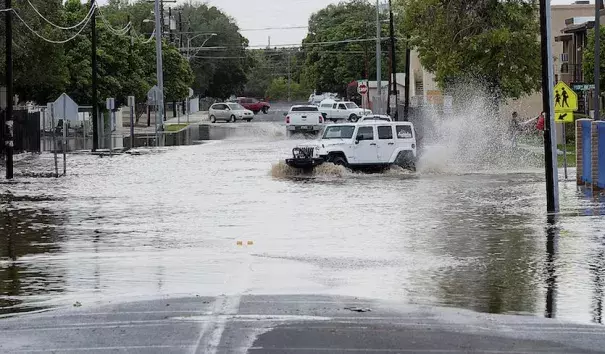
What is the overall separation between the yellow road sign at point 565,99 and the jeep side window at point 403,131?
662cm

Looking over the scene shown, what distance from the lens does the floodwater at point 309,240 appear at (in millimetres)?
14383

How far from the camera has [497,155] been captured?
4712 centimetres

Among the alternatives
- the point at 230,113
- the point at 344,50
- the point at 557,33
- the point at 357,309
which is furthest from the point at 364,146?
the point at 344,50

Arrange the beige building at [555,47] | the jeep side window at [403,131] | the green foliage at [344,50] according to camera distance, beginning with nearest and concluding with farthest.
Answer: the jeep side window at [403,131]
the beige building at [555,47]
the green foliage at [344,50]

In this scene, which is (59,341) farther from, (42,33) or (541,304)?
(42,33)

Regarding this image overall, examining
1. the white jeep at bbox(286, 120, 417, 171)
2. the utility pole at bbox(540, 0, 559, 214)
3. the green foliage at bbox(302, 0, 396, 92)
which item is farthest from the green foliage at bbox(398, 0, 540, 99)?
the green foliage at bbox(302, 0, 396, 92)

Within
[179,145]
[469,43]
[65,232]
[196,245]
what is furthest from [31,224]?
[179,145]

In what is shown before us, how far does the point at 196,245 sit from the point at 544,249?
5518 mm

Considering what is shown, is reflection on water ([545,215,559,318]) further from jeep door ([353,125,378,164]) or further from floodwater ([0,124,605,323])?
jeep door ([353,125,378,164])

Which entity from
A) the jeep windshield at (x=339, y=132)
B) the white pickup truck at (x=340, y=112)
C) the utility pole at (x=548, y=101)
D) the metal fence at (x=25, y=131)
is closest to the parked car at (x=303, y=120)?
the white pickup truck at (x=340, y=112)

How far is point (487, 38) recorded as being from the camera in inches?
2039

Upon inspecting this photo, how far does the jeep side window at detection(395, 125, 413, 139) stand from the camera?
3703 cm

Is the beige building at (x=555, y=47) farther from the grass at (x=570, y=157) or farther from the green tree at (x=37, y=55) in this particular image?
the green tree at (x=37, y=55)

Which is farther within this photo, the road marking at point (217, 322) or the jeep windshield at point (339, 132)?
the jeep windshield at point (339, 132)
